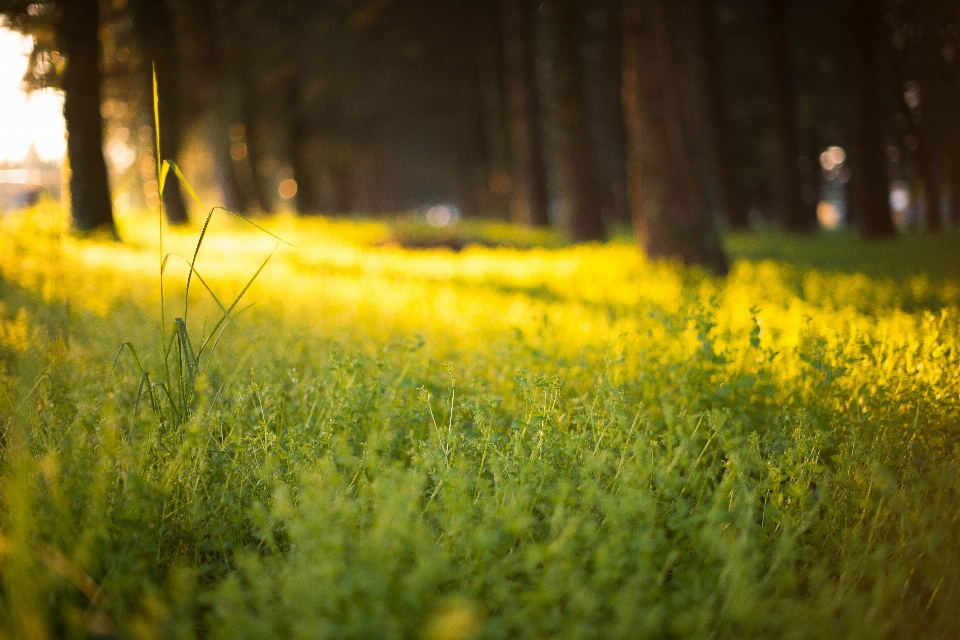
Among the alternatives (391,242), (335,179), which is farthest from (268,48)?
(391,242)

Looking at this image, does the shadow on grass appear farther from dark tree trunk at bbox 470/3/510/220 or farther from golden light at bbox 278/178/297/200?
golden light at bbox 278/178/297/200

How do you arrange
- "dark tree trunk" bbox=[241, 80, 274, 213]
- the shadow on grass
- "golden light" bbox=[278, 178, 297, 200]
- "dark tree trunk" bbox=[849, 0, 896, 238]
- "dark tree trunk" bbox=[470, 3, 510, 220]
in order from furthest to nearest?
"golden light" bbox=[278, 178, 297, 200]
"dark tree trunk" bbox=[470, 3, 510, 220]
"dark tree trunk" bbox=[241, 80, 274, 213]
"dark tree trunk" bbox=[849, 0, 896, 238]
the shadow on grass

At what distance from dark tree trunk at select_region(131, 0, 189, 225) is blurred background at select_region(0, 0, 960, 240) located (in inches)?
3.3

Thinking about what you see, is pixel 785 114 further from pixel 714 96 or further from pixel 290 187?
pixel 290 187

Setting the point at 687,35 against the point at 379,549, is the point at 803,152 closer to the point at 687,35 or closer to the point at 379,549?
the point at 687,35

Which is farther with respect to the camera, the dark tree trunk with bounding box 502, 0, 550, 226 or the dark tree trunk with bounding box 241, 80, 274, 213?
the dark tree trunk with bounding box 241, 80, 274, 213

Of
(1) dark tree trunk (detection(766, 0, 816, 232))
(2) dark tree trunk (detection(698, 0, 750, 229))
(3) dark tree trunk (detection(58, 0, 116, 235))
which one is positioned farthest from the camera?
(2) dark tree trunk (detection(698, 0, 750, 229))

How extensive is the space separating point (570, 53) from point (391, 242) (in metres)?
5.65

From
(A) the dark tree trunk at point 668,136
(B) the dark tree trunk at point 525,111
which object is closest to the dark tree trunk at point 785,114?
(B) the dark tree trunk at point 525,111

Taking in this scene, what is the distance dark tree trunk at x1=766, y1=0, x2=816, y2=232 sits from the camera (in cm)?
1905

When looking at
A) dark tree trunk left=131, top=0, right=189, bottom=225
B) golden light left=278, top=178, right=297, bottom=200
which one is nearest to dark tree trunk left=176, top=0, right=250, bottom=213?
dark tree trunk left=131, top=0, right=189, bottom=225

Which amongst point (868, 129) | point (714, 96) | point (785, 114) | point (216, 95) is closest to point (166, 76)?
point (216, 95)

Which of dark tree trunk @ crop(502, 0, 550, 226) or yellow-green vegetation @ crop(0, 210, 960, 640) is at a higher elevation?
dark tree trunk @ crop(502, 0, 550, 226)

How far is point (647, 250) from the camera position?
9812mm
